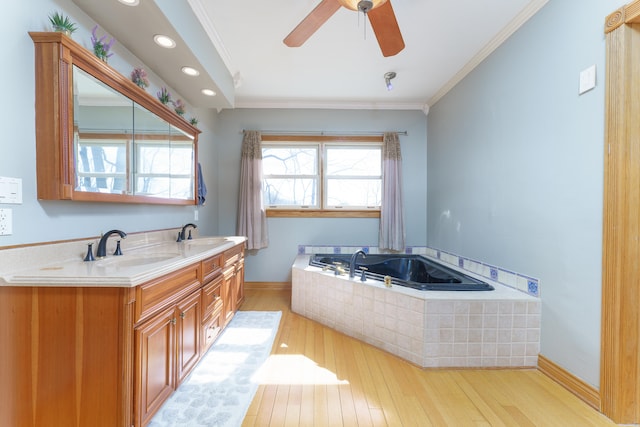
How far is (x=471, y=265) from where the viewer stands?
2.64 metres

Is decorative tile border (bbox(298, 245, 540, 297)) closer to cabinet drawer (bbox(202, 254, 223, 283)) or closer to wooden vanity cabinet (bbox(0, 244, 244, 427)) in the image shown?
cabinet drawer (bbox(202, 254, 223, 283))

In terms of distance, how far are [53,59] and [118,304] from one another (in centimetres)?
120

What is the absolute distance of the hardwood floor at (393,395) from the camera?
144 centimetres

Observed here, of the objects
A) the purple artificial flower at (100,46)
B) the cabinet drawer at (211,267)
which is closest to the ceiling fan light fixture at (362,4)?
the purple artificial flower at (100,46)

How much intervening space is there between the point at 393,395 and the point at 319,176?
268cm

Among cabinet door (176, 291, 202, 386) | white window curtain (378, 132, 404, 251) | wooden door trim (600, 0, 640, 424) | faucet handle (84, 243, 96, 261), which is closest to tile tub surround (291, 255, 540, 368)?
wooden door trim (600, 0, 640, 424)

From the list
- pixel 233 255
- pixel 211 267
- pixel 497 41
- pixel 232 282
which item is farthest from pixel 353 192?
pixel 211 267

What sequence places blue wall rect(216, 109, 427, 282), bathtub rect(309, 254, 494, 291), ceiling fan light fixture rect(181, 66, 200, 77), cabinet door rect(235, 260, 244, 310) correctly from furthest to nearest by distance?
blue wall rect(216, 109, 427, 282) → bathtub rect(309, 254, 494, 291) → cabinet door rect(235, 260, 244, 310) → ceiling fan light fixture rect(181, 66, 200, 77)

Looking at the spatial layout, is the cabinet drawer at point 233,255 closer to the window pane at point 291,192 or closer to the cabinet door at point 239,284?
the cabinet door at point 239,284

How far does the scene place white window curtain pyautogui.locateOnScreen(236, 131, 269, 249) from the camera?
354cm

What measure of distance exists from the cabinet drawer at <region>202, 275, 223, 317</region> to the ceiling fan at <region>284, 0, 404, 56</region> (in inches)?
72.1

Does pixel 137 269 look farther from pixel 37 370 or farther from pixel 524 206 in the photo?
pixel 524 206

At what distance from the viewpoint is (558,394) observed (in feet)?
5.35

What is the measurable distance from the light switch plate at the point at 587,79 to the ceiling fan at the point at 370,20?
106 cm
